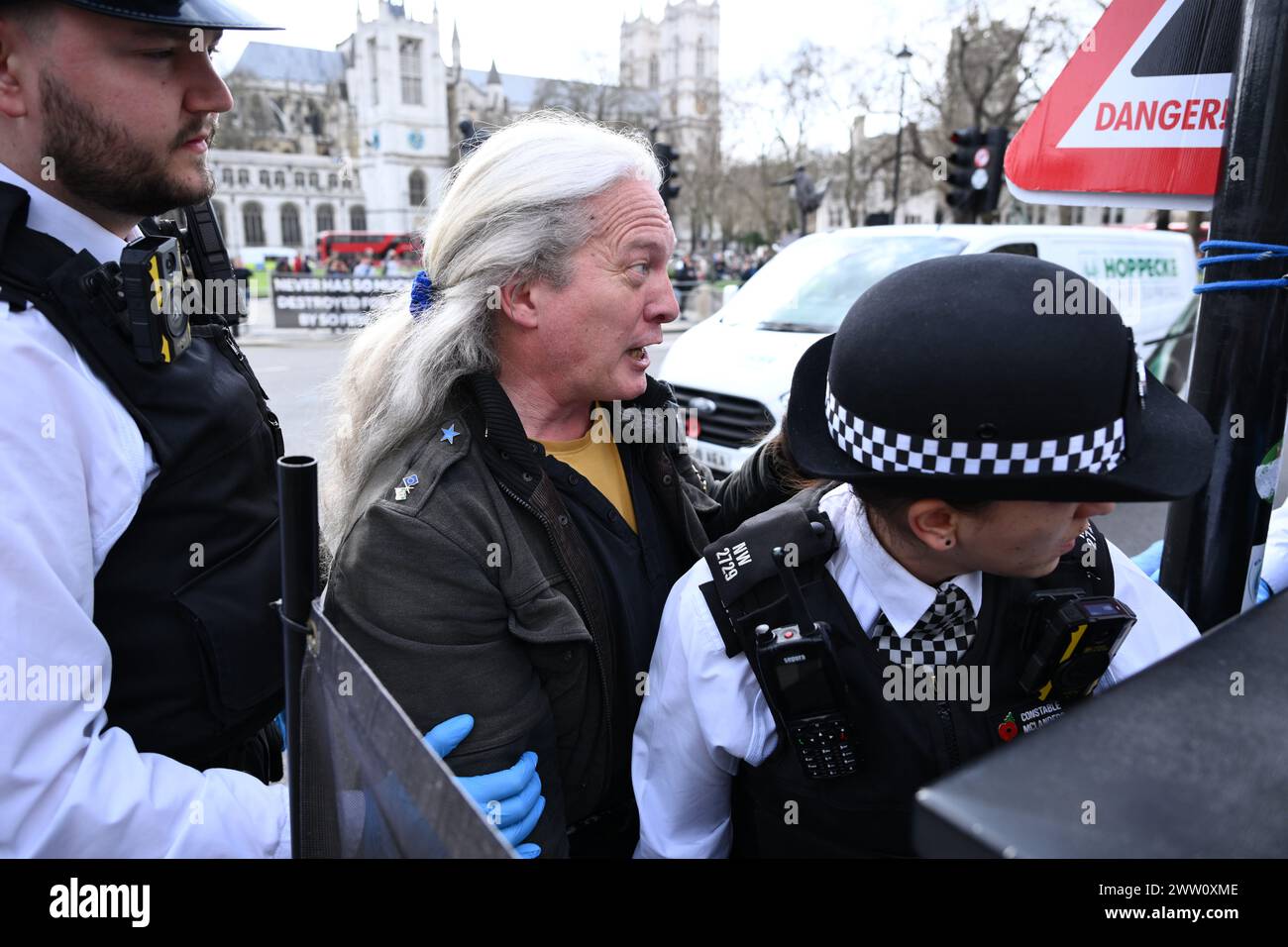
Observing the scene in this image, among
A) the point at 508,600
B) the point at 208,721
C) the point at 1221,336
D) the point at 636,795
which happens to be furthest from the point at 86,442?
the point at 1221,336

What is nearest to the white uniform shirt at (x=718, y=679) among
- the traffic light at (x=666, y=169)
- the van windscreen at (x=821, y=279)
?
the traffic light at (x=666, y=169)

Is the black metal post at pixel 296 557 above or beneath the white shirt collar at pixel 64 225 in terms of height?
beneath

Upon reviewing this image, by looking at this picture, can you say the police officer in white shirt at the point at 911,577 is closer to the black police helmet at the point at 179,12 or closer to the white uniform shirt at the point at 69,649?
the white uniform shirt at the point at 69,649

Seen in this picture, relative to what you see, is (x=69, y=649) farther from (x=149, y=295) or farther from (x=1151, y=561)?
(x=1151, y=561)

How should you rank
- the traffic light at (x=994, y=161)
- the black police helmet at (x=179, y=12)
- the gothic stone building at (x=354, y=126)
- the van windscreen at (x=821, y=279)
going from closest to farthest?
the black police helmet at (x=179, y=12) → the van windscreen at (x=821, y=279) → the traffic light at (x=994, y=161) → the gothic stone building at (x=354, y=126)

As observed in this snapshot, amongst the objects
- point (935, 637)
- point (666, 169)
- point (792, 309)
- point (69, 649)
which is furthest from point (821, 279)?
point (69, 649)

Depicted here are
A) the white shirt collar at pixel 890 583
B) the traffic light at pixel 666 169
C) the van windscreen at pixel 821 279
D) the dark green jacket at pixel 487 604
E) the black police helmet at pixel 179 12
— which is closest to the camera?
the black police helmet at pixel 179 12

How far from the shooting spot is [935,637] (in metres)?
1.42

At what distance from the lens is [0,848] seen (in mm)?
1071

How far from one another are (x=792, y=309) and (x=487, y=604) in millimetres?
5422

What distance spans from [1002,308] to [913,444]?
8.0 inches

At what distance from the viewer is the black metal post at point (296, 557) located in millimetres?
884

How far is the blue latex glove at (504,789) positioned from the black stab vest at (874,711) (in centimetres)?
39

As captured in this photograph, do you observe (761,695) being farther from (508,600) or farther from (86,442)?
(86,442)
